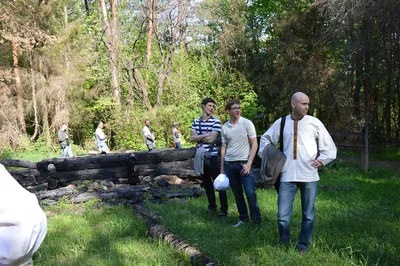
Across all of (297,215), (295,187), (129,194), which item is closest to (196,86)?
(129,194)

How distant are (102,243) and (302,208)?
106 inches

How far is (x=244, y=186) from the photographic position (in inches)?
234

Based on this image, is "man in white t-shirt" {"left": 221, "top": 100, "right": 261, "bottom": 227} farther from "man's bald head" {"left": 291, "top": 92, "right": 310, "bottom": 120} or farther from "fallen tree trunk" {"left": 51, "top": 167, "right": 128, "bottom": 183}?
"fallen tree trunk" {"left": 51, "top": 167, "right": 128, "bottom": 183}

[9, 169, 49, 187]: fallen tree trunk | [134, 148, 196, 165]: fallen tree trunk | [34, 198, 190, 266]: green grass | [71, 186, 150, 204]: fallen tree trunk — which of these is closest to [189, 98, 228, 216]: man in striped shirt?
[34, 198, 190, 266]: green grass

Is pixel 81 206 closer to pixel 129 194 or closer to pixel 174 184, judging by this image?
pixel 129 194

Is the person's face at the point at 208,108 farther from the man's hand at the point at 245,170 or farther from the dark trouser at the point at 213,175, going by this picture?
the man's hand at the point at 245,170

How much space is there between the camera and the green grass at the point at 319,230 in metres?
4.33

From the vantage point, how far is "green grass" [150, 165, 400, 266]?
4.33 metres

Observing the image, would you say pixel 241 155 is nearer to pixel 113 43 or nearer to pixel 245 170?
pixel 245 170

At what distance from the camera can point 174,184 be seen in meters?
10.6

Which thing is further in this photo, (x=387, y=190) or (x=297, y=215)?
(x=387, y=190)

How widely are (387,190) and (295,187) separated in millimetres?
5024

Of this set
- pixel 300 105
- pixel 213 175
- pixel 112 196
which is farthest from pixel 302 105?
pixel 112 196

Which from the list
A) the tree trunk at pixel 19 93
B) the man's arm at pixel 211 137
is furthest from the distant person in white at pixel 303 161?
the tree trunk at pixel 19 93
